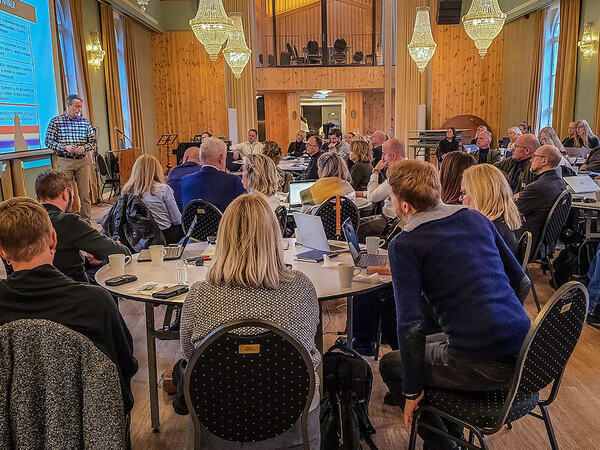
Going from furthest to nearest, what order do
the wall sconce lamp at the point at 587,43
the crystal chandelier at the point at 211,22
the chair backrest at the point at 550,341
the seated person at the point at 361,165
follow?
the wall sconce lamp at the point at 587,43
the crystal chandelier at the point at 211,22
the seated person at the point at 361,165
the chair backrest at the point at 550,341

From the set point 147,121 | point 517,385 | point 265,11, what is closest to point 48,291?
point 517,385

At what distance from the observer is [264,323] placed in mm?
1520

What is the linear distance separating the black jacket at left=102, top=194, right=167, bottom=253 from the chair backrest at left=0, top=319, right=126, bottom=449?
220 cm

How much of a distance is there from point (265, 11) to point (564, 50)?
33.8 feet

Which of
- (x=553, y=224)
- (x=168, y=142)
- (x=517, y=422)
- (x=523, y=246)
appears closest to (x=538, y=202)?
(x=553, y=224)

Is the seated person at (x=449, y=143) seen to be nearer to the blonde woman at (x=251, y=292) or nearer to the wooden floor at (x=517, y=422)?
the wooden floor at (x=517, y=422)

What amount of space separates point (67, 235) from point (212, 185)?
61.2 inches

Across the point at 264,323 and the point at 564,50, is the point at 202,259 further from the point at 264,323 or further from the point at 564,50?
the point at 564,50

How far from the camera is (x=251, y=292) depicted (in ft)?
5.83

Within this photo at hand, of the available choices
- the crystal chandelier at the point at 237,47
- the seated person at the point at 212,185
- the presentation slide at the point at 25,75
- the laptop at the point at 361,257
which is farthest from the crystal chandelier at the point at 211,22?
the laptop at the point at 361,257

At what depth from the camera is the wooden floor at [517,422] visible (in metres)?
2.54

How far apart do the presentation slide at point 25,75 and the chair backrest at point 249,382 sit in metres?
5.96

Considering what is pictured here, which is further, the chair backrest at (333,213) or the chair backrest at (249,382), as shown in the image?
the chair backrest at (333,213)

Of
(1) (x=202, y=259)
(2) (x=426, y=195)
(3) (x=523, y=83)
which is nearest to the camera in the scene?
(2) (x=426, y=195)
